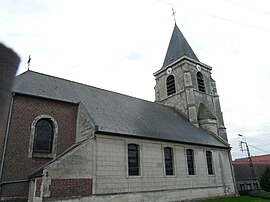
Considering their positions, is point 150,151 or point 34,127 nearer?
point 34,127

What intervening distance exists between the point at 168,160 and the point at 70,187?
685 centimetres

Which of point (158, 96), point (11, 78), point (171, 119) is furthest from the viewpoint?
point (158, 96)

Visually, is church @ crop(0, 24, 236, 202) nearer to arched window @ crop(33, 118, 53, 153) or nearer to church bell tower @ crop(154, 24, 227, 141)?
arched window @ crop(33, 118, 53, 153)

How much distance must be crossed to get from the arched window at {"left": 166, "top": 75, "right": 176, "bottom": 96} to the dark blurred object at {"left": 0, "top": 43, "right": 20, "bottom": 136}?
78.6 feet

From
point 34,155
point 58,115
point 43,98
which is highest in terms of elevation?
point 43,98

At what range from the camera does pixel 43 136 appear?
1188cm

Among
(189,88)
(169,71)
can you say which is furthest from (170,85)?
(189,88)

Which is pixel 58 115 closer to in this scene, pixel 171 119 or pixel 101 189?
pixel 101 189

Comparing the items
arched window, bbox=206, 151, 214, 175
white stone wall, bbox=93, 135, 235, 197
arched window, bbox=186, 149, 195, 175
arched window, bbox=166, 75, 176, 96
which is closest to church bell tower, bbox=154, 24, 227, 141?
arched window, bbox=166, 75, 176, 96

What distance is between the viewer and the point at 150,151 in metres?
13.6

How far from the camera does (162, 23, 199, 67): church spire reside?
86.3 ft

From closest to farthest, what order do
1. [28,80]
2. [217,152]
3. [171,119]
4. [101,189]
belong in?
[101,189] < [28,80] < [217,152] < [171,119]

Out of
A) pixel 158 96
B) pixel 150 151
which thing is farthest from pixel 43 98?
pixel 158 96

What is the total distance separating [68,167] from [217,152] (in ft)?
41.5
